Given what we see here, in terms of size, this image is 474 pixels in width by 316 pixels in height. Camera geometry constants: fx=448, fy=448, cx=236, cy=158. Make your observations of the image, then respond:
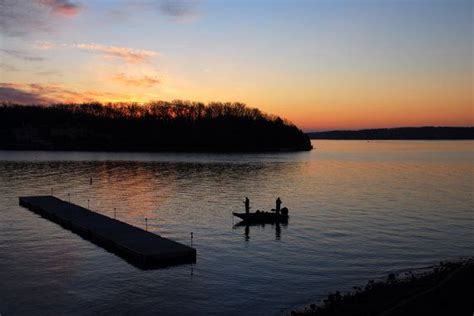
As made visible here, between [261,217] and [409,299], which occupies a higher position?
[409,299]

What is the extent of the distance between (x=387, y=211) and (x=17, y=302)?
41671 millimetres

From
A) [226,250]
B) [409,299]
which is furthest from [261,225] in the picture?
[409,299]

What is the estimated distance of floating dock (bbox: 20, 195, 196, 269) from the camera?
27.8 meters

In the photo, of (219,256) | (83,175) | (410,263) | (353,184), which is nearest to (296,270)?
(219,256)

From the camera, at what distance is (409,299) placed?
1831cm

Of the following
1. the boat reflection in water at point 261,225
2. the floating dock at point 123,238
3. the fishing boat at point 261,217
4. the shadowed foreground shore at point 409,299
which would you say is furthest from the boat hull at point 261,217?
the shadowed foreground shore at point 409,299

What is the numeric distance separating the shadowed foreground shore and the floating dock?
981 centimetres

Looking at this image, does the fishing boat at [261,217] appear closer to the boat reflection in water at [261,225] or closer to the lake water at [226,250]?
the boat reflection in water at [261,225]

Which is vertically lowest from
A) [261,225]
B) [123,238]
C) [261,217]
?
[261,225]

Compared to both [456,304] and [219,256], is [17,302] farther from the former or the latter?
[456,304]

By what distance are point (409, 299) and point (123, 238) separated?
20.3 metres

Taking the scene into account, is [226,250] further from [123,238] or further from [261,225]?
[261,225]

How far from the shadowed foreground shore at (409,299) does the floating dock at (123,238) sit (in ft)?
32.2

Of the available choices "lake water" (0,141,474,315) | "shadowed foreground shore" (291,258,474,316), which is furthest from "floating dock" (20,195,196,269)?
"shadowed foreground shore" (291,258,474,316)
